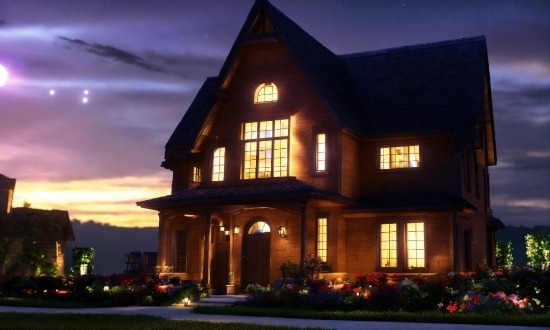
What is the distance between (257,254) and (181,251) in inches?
200

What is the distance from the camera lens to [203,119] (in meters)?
29.6

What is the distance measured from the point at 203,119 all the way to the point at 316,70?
5388mm

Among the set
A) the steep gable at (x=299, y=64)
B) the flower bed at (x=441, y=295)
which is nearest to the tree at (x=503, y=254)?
the steep gable at (x=299, y=64)

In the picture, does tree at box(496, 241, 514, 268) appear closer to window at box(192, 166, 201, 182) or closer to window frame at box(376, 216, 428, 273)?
window frame at box(376, 216, 428, 273)

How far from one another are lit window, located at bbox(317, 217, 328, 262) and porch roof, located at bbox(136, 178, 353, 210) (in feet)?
4.31

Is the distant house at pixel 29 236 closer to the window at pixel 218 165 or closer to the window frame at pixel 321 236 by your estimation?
the window at pixel 218 165

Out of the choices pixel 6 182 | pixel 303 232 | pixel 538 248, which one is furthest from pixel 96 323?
pixel 6 182

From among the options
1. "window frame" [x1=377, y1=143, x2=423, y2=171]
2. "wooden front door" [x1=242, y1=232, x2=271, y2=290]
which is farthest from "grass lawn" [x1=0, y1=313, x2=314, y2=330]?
"window frame" [x1=377, y1=143, x2=423, y2=171]

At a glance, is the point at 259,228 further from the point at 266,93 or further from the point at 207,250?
the point at 266,93

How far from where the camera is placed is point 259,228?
2845 cm

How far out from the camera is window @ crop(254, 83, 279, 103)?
29016 mm

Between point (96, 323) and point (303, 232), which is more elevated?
point (303, 232)

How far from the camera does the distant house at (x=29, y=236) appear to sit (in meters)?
43.8

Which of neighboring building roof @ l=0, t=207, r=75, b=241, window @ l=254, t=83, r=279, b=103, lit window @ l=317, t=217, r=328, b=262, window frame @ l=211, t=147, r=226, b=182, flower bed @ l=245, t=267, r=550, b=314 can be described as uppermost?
window @ l=254, t=83, r=279, b=103
